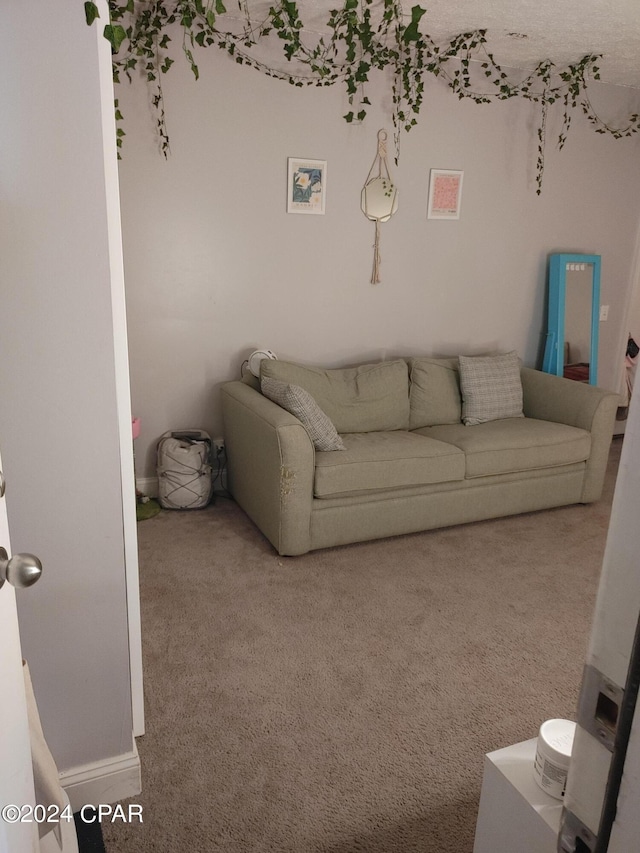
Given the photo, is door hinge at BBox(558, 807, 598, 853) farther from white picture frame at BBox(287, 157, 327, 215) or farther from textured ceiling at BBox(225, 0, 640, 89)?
white picture frame at BBox(287, 157, 327, 215)

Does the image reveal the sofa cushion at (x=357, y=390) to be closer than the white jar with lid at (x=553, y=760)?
No

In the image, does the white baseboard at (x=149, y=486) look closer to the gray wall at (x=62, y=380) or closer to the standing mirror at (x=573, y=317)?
the gray wall at (x=62, y=380)

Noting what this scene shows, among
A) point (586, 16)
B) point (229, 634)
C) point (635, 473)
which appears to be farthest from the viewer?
point (586, 16)

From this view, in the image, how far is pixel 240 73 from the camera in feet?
11.3

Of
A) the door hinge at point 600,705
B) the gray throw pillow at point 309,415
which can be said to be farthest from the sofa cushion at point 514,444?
the door hinge at point 600,705

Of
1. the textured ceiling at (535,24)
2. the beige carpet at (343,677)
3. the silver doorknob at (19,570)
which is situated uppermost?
the textured ceiling at (535,24)

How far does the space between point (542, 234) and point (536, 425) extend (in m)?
1.48

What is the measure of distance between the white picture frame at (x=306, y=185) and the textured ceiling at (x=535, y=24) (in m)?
0.67

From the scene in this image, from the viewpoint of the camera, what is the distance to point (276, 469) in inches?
119

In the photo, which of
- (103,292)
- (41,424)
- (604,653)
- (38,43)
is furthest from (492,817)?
(38,43)

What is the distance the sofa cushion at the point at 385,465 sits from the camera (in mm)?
3084

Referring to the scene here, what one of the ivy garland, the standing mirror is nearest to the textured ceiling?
the ivy garland

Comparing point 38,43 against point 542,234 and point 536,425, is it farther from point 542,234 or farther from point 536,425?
point 542,234

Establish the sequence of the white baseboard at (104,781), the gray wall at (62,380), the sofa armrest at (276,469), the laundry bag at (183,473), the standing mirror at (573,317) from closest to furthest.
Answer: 1. the gray wall at (62,380)
2. the white baseboard at (104,781)
3. the sofa armrest at (276,469)
4. the laundry bag at (183,473)
5. the standing mirror at (573,317)
